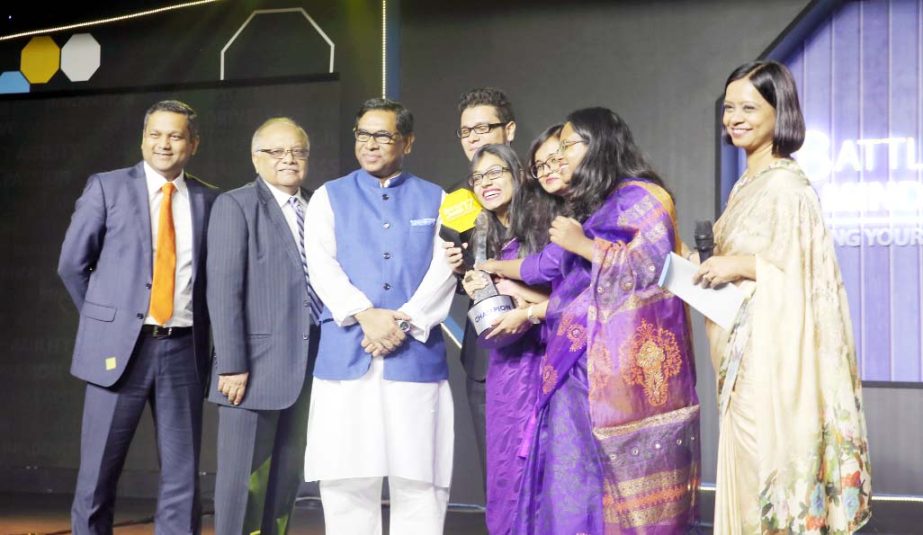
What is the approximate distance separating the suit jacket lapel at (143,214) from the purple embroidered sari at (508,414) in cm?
118

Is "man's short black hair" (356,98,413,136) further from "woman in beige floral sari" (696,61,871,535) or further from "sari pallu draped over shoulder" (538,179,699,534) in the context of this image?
"woman in beige floral sari" (696,61,871,535)

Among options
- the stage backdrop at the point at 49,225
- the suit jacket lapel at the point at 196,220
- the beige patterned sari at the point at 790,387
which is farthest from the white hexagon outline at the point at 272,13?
the beige patterned sari at the point at 790,387

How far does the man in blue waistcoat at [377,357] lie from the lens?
310cm

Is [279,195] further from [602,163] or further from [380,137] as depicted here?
[602,163]

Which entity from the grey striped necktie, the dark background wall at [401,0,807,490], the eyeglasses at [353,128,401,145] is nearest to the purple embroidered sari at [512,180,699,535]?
the eyeglasses at [353,128,401,145]

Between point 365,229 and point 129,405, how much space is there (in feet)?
3.15

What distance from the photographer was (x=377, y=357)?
3.13 m

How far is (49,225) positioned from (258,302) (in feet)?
9.73

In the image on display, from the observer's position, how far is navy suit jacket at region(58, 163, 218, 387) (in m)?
3.37

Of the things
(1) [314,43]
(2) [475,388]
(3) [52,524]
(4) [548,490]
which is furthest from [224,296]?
(1) [314,43]

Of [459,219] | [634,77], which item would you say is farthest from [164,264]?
[634,77]

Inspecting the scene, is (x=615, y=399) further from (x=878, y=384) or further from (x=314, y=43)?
(x=314, y=43)

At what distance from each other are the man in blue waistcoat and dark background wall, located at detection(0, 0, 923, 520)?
1.80 m

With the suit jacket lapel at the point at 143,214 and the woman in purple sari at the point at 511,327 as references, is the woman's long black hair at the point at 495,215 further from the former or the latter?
the suit jacket lapel at the point at 143,214
